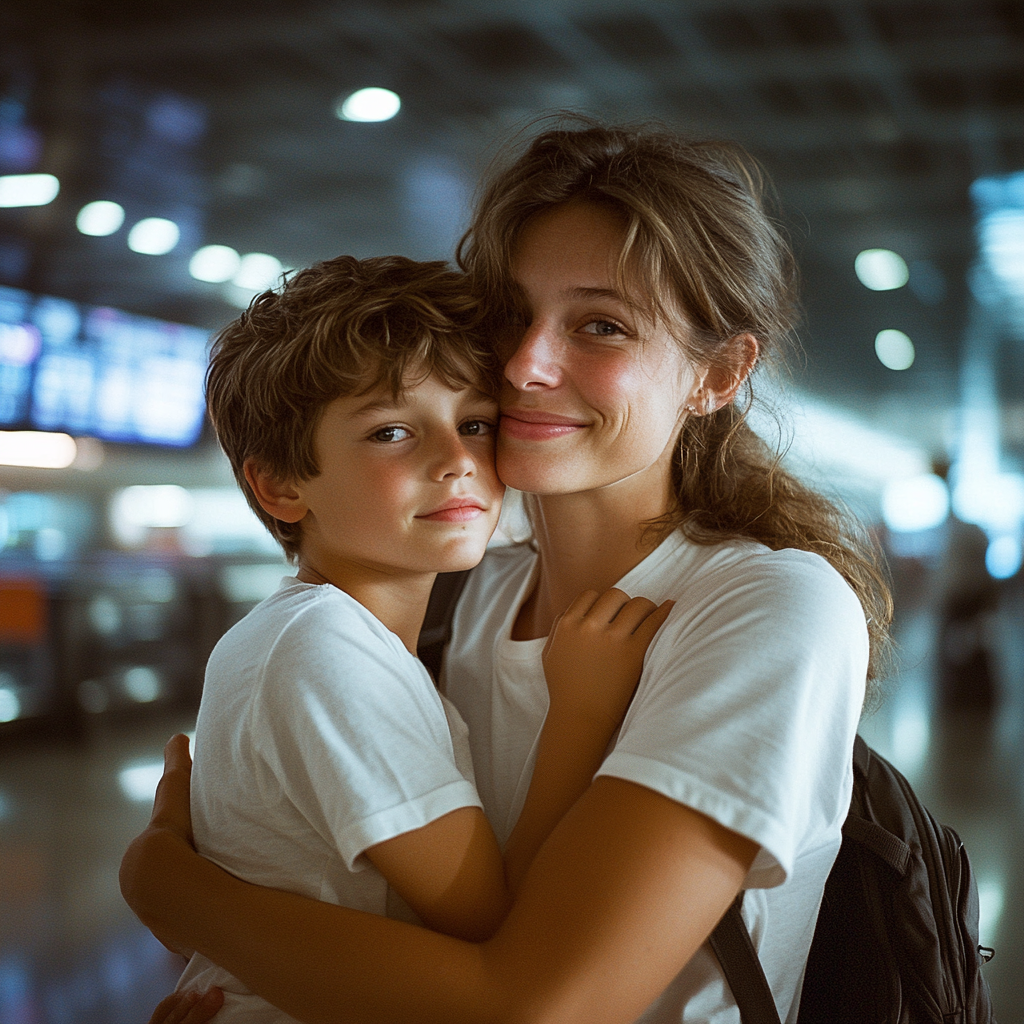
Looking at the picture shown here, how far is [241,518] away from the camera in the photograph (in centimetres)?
1031

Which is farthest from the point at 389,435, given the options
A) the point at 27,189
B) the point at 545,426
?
the point at 27,189

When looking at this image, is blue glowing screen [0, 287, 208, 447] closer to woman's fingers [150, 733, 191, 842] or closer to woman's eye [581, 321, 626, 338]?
woman's fingers [150, 733, 191, 842]

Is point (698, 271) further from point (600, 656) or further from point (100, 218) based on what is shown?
point (100, 218)

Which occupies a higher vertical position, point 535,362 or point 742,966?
point 535,362

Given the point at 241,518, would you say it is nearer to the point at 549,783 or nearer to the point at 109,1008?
the point at 109,1008

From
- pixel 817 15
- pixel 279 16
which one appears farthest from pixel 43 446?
pixel 817 15

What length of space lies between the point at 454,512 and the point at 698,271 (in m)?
0.45

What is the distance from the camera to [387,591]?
1359mm

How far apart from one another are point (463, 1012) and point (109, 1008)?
261 cm

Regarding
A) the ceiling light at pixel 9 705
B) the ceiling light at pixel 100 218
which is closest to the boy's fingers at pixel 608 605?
the ceiling light at pixel 9 705

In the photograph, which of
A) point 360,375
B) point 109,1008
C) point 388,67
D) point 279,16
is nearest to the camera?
point 360,375

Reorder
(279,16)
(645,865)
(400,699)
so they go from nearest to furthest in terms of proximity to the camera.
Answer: (645,865) < (400,699) < (279,16)

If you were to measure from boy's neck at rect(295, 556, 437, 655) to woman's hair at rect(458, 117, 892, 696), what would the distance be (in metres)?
0.36

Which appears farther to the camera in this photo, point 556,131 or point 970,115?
point 970,115
